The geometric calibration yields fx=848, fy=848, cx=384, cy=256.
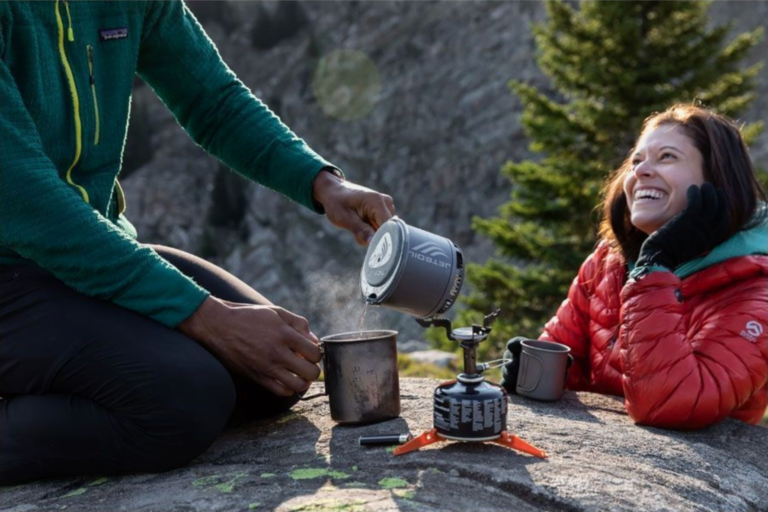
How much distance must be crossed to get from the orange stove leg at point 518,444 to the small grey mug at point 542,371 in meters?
1.00

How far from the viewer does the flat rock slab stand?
2.46 metres

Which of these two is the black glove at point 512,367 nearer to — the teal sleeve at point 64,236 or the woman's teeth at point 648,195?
the woman's teeth at point 648,195

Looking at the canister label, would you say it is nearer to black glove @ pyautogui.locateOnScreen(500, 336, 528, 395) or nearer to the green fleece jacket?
the green fleece jacket

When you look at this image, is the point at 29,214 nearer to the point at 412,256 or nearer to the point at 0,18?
the point at 0,18

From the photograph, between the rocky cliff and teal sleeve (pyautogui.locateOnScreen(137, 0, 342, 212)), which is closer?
teal sleeve (pyautogui.locateOnScreen(137, 0, 342, 212))

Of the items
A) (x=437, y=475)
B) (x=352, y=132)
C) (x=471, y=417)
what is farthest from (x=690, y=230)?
(x=352, y=132)

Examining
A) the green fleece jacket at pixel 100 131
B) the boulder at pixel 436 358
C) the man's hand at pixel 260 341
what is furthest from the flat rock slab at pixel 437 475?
the boulder at pixel 436 358

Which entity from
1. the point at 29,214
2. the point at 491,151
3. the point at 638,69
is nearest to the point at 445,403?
the point at 29,214

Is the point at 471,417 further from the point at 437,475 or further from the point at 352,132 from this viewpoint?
the point at 352,132

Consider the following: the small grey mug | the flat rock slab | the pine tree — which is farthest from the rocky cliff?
the flat rock slab

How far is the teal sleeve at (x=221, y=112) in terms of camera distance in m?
3.59

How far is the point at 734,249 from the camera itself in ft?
12.3

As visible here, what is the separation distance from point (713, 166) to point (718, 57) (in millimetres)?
11042

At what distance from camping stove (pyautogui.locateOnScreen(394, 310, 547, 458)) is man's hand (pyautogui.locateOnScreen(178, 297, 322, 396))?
0.45m
